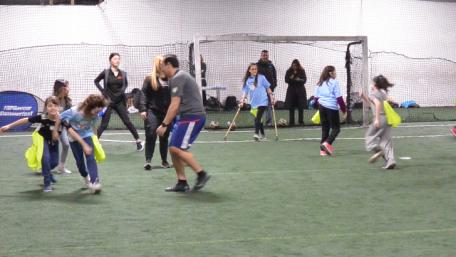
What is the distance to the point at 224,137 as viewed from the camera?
16.9 meters

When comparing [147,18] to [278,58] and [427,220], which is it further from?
[427,220]

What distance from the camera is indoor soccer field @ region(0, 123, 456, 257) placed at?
22.2 feet

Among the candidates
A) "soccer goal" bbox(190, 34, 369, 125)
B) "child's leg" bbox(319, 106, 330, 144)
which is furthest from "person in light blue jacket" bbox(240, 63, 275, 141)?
"soccer goal" bbox(190, 34, 369, 125)

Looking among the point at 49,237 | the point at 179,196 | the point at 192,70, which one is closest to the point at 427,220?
the point at 179,196

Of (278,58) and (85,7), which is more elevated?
(85,7)

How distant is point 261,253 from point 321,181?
418 cm

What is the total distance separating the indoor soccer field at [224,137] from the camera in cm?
732

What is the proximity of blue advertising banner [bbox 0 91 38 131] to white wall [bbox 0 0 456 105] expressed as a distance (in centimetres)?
449

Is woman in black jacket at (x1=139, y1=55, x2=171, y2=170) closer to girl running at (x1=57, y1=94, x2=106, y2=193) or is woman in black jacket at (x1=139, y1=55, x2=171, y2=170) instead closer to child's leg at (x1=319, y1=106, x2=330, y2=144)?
girl running at (x1=57, y1=94, x2=106, y2=193)

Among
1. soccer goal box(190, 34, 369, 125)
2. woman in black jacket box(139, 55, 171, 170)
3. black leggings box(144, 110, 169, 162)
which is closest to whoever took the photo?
woman in black jacket box(139, 55, 171, 170)

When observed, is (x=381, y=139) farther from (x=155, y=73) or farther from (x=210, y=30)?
(x=210, y=30)

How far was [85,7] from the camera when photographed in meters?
25.5

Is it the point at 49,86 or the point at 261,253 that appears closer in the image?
the point at 261,253

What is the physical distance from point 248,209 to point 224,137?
842cm
